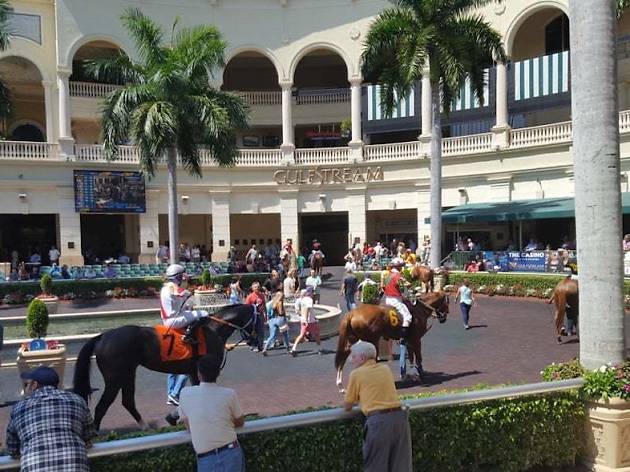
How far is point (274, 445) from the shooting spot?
534 cm

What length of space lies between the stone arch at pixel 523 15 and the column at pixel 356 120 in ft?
29.0

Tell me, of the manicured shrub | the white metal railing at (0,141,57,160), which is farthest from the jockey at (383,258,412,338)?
the white metal railing at (0,141,57,160)

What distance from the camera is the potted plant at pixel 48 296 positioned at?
19828 mm

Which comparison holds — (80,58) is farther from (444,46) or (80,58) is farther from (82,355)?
(82,355)

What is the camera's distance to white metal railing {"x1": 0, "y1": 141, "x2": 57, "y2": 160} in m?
31.8

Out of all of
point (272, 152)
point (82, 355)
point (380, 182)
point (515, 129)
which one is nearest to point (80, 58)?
point (272, 152)

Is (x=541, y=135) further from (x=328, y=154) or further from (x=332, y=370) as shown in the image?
(x=332, y=370)

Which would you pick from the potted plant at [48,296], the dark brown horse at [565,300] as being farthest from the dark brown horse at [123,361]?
the potted plant at [48,296]

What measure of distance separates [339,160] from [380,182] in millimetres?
2929

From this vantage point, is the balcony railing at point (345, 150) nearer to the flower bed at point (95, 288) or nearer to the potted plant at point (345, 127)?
the potted plant at point (345, 127)

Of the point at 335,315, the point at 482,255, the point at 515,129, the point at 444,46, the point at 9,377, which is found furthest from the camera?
the point at 515,129

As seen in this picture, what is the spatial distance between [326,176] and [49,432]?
106 feet

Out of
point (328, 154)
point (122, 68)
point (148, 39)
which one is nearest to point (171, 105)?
point (122, 68)

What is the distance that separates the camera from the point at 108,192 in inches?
1314
